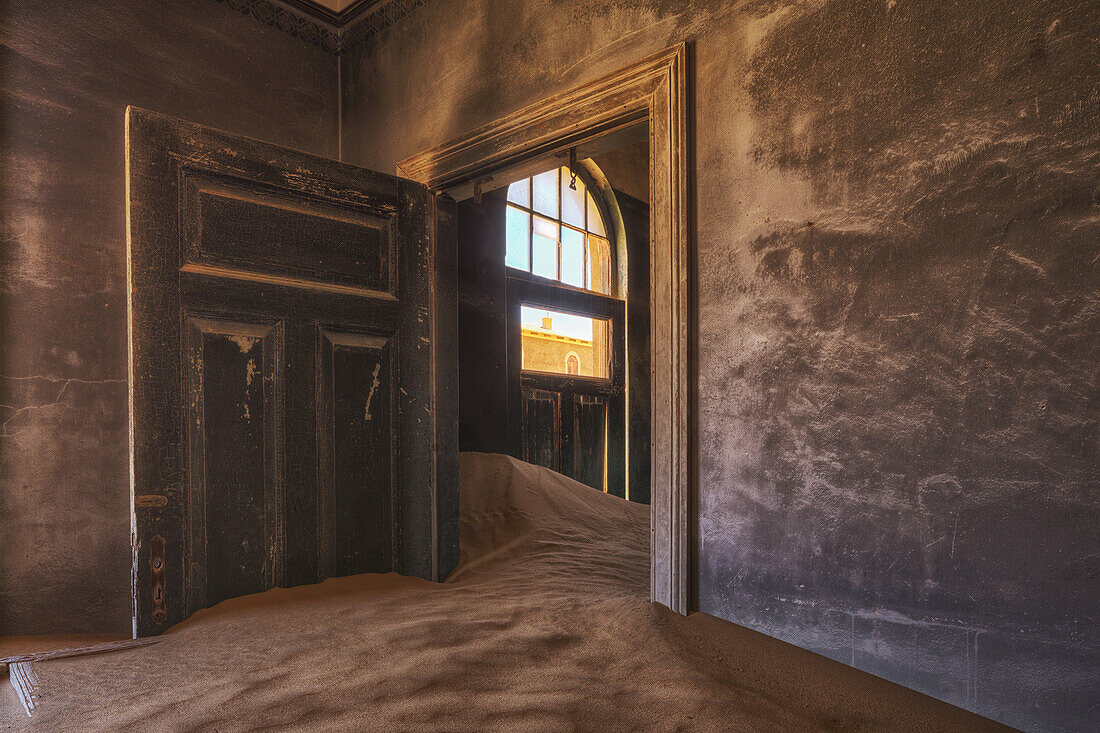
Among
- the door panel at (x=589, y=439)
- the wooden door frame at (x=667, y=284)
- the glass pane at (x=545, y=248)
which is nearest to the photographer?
the wooden door frame at (x=667, y=284)

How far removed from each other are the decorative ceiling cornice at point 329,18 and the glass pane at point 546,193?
6.42 ft

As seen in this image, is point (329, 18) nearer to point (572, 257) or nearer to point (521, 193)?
point (521, 193)

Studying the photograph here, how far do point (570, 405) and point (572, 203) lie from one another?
1.82 metres

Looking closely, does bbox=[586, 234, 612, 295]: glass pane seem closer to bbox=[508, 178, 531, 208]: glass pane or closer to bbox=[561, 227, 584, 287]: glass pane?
bbox=[561, 227, 584, 287]: glass pane

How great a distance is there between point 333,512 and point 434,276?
119 centimetres

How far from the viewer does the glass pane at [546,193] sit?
17.4 ft

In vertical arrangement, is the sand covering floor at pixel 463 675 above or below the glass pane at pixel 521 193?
below

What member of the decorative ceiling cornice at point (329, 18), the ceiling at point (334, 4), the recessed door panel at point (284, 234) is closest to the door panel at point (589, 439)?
the recessed door panel at point (284, 234)

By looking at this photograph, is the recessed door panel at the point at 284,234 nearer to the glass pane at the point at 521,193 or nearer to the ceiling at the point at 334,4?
the ceiling at the point at 334,4

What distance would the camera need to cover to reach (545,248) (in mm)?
5324

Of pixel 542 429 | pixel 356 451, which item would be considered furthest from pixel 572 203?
pixel 356 451

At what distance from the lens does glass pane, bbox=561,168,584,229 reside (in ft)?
18.3

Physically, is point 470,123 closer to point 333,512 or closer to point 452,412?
point 452,412

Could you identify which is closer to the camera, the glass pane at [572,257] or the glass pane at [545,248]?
the glass pane at [545,248]
